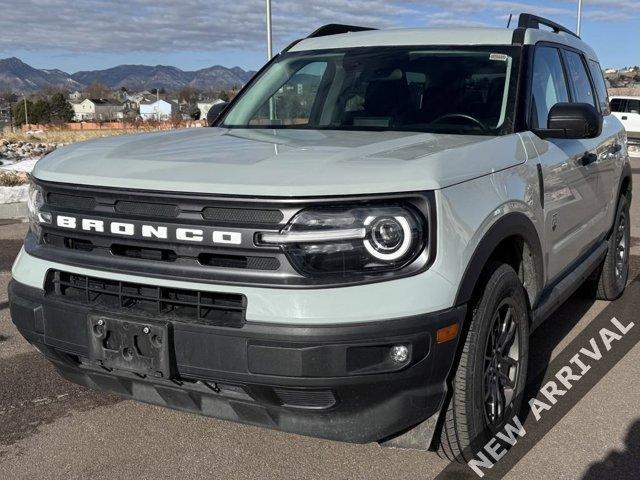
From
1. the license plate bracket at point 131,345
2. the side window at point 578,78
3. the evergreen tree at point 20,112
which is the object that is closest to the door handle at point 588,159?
the side window at point 578,78

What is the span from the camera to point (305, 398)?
261cm

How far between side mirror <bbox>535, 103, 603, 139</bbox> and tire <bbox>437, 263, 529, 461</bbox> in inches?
34.0

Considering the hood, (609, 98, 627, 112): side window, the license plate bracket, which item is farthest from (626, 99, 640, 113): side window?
the license plate bracket

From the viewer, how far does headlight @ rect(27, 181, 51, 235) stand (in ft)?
10.1

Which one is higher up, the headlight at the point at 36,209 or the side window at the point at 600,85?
the side window at the point at 600,85

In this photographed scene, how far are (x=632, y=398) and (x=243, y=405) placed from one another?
93.4 inches

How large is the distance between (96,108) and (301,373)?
15407cm

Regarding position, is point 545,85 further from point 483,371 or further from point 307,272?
point 307,272

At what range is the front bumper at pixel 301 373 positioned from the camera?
2.48 metres

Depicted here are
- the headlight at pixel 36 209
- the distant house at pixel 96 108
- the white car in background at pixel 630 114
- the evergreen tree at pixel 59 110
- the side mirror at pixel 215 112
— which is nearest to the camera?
the headlight at pixel 36 209

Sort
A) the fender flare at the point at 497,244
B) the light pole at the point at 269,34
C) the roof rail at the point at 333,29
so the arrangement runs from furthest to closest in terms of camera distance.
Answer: the light pole at the point at 269,34
the roof rail at the point at 333,29
the fender flare at the point at 497,244

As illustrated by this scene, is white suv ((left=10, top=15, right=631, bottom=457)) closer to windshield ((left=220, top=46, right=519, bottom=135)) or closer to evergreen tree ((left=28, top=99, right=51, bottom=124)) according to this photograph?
windshield ((left=220, top=46, right=519, bottom=135))

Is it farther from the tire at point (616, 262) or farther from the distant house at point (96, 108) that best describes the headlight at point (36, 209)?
the distant house at point (96, 108)

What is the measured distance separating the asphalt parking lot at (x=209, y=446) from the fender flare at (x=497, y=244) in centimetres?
77
